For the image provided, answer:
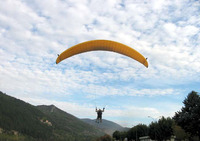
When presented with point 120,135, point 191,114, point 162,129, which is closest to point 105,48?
point 191,114

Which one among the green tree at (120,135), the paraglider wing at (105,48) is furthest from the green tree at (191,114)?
the green tree at (120,135)

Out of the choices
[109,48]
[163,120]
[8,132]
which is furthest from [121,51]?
[8,132]

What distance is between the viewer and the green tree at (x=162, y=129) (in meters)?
58.0

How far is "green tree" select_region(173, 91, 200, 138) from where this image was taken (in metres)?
37.5

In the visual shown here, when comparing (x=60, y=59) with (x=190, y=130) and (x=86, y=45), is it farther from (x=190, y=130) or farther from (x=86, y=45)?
(x=190, y=130)

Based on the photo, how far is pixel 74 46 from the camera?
2445 cm

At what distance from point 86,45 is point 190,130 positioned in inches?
1018

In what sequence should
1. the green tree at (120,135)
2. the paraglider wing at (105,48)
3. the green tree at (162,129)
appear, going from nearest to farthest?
1. the paraglider wing at (105,48)
2. the green tree at (162,129)
3. the green tree at (120,135)

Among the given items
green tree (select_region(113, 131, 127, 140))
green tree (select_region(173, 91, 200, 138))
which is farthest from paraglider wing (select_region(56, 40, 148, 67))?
green tree (select_region(113, 131, 127, 140))

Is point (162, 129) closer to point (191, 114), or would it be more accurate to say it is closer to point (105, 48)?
point (191, 114)

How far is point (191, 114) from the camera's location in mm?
37625

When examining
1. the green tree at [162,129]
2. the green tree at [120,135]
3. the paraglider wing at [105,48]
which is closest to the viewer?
the paraglider wing at [105,48]

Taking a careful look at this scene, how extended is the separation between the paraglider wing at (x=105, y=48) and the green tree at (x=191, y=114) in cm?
1860

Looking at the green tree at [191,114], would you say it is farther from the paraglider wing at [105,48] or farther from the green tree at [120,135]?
the green tree at [120,135]
